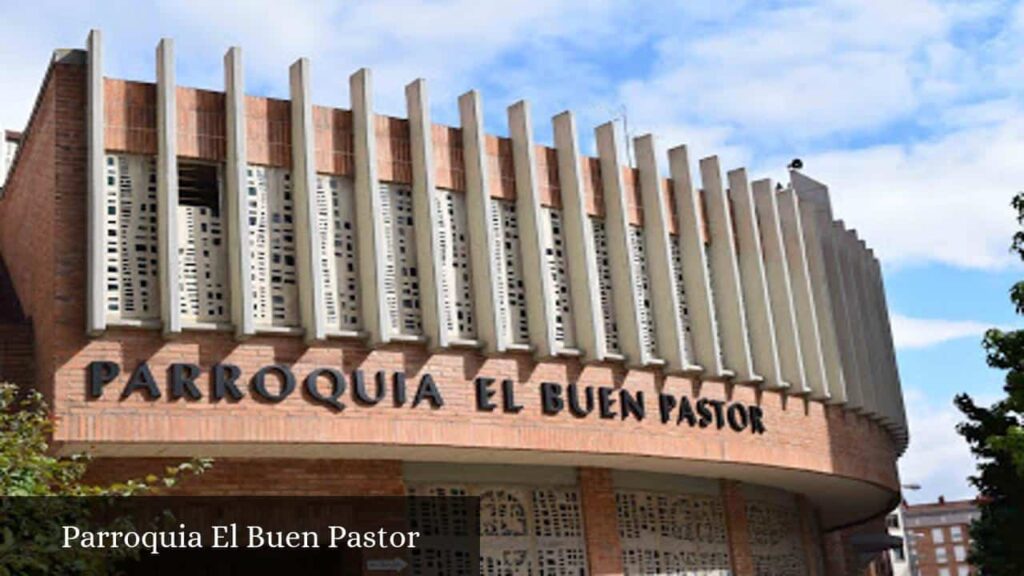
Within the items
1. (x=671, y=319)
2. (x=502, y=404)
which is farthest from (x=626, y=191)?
(x=502, y=404)

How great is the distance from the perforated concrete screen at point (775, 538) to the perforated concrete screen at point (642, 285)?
16.4 ft

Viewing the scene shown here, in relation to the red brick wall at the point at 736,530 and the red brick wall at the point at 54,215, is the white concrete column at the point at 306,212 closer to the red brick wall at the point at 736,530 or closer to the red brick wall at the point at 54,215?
the red brick wall at the point at 54,215

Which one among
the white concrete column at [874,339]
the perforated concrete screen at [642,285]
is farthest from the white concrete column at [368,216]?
the white concrete column at [874,339]

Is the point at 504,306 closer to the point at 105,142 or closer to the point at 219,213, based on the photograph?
the point at 219,213

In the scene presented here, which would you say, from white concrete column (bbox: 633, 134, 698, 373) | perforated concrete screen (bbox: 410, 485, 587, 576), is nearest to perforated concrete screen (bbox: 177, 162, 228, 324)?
perforated concrete screen (bbox: 410, 485, 587, 576)

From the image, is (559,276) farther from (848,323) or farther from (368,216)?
(848,323)

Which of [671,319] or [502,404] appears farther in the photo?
[671,319]

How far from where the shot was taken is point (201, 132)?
16.0 meters

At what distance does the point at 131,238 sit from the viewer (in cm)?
1523

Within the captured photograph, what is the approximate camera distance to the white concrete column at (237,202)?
50.1 feet

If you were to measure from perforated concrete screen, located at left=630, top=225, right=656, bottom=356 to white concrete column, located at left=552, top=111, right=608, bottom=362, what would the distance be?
75cm

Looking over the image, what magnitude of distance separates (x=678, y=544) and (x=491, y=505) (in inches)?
151

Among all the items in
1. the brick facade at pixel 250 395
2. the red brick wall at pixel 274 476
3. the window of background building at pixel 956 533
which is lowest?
the red brick wall at pixel 274 476

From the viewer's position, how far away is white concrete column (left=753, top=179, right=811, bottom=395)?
21.5 meters
